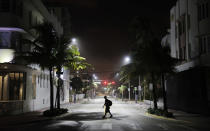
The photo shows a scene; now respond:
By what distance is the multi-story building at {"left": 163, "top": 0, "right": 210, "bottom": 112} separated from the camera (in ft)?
86.6

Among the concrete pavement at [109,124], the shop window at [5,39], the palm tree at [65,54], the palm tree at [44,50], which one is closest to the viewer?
the concrete pavement at [109,124]

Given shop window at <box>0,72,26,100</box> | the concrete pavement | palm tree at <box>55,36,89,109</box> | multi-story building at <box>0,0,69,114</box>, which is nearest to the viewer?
the concrete pavement

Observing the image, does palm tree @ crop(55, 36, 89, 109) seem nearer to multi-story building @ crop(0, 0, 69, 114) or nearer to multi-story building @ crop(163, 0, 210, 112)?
multi-story building @ crop(0, 0, 69, 114)

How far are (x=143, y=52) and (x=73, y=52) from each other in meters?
6.60

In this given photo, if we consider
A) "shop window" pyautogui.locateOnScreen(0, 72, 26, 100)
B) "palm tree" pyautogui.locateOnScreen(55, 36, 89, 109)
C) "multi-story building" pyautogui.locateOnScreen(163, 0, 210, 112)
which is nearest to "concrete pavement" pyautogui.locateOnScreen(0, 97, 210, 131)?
"palm tree" pyautogui.locateOnScreen(55, 36, 89, 109)

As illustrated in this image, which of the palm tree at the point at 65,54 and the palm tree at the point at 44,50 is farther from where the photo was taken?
the palm tree at the point at 65,54

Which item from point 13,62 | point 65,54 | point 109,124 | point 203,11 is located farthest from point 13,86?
point 203,11

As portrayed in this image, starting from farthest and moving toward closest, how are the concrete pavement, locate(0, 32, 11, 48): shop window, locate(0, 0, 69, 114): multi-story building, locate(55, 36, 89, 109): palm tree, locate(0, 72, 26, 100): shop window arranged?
locate(0, 32, 11, 48): shop window < locate(0, 72, 26, 100): shop window < locate(0, 0, 69, 114): multi-story building < locate(55, 36, 89, 109): palm tree < the concrete pavement

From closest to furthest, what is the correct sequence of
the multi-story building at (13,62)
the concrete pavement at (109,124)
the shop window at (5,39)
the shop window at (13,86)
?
the concrete pavement at (109,124)
the multi-story building at (13,62)
the shop window at (13,86)
the shop window at (5,39)

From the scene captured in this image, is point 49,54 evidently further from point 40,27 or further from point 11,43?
point 11,43

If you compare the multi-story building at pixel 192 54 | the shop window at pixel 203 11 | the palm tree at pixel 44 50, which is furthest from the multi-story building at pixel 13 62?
the shop window at pixel 203 11

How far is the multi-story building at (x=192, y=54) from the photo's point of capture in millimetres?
26406

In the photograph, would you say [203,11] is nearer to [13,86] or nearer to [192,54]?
[192,54]

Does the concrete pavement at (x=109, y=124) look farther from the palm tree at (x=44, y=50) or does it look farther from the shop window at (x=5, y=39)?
the shop window at (x=5, y=39)
